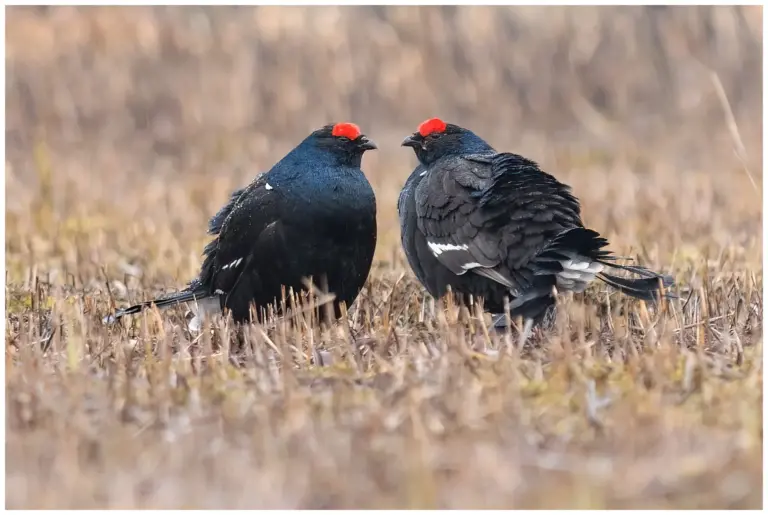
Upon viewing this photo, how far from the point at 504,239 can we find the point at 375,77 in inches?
308

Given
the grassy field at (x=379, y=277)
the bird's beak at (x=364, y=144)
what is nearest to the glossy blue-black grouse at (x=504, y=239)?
the grassy field at (x=379, y=277)

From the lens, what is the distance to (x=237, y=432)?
13.6ft

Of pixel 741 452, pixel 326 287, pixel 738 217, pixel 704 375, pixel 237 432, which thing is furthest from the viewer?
pixel 738 217

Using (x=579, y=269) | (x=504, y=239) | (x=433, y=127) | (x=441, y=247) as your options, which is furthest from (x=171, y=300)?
(x=579, y=269)

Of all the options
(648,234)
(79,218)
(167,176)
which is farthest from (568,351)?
(167,176)

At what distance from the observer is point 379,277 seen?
309 inches

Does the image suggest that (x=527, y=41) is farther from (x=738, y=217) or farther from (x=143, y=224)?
(x=143, y=224)

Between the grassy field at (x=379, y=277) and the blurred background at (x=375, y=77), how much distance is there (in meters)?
0.03

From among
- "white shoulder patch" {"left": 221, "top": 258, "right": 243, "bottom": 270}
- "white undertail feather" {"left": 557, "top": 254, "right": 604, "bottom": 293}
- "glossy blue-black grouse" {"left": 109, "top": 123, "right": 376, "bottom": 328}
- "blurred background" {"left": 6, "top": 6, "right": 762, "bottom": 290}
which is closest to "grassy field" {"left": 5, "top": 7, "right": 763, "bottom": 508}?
"blurred background" {"left": 6, "top": 6, "right": 762, "bottom": 290}

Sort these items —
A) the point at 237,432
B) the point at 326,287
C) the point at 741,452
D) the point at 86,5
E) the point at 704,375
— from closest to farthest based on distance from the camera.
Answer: the point at 741,452
the point at 237,432
the point at 704,375
the point at 326,287
the point at 86,5

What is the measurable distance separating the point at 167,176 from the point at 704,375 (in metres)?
8.63

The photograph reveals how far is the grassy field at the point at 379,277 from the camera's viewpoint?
378 centimetres

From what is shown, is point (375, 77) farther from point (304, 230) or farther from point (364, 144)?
point (304, 230)

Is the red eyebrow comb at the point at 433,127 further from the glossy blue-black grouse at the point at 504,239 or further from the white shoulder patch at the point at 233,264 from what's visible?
the white shoulder patch at the point at 233,264
